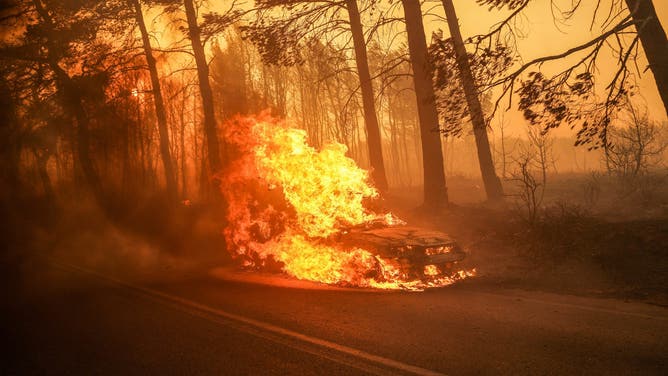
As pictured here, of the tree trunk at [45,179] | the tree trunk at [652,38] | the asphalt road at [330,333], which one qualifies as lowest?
the asphalt road at [330,333]

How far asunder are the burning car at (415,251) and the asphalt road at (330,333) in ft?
1.54

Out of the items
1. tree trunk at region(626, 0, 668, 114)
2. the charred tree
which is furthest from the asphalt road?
the charred tree

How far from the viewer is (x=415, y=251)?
28.3ft

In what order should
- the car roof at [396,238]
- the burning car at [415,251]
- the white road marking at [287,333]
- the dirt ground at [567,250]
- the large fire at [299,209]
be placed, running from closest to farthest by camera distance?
1. the white road marking at [287,333]
2. the dirt ground at [567,250]
3. the burning car at [415,251]
4. the car roof at [396,238]
5. the large fire at [299,209]

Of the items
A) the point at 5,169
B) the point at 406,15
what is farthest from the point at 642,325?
the point at 5,169

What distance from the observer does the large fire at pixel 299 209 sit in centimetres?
927

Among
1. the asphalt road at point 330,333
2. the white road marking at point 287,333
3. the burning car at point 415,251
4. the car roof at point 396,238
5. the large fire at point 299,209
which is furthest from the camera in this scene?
the large fire at point 299,209

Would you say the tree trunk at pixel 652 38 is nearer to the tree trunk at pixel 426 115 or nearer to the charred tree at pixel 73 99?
the tree trunk at pixel 426 115


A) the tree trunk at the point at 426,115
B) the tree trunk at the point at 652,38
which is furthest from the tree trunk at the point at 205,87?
the tree trunk at the point at 652,38

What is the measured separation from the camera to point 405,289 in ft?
28.1

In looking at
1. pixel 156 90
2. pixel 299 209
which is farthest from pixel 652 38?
pixel 156 90

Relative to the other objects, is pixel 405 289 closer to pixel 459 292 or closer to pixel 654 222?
pixel 459 292

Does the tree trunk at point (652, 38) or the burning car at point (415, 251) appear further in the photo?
the burning car at point (415, 251)

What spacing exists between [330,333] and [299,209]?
198 inches
